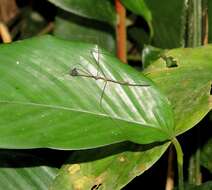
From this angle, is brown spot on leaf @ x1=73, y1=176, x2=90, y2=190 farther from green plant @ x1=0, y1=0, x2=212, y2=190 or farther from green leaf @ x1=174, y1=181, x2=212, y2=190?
green leaf @ x1=174, y1=181, x2=212, y2=190

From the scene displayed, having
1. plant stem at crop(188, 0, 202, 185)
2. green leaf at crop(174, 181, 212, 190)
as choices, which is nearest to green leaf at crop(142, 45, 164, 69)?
plant stem at crop(188, 0, 202, 185)

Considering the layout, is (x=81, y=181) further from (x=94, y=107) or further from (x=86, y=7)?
(x=86, y=7)

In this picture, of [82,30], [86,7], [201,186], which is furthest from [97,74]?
[82,30]

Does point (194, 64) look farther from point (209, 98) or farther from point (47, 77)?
point (47, 77)

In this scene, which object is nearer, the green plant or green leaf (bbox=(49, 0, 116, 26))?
the green plant

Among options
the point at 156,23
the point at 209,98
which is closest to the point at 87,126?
the point at 209,98

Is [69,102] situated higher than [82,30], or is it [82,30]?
[69,102]
